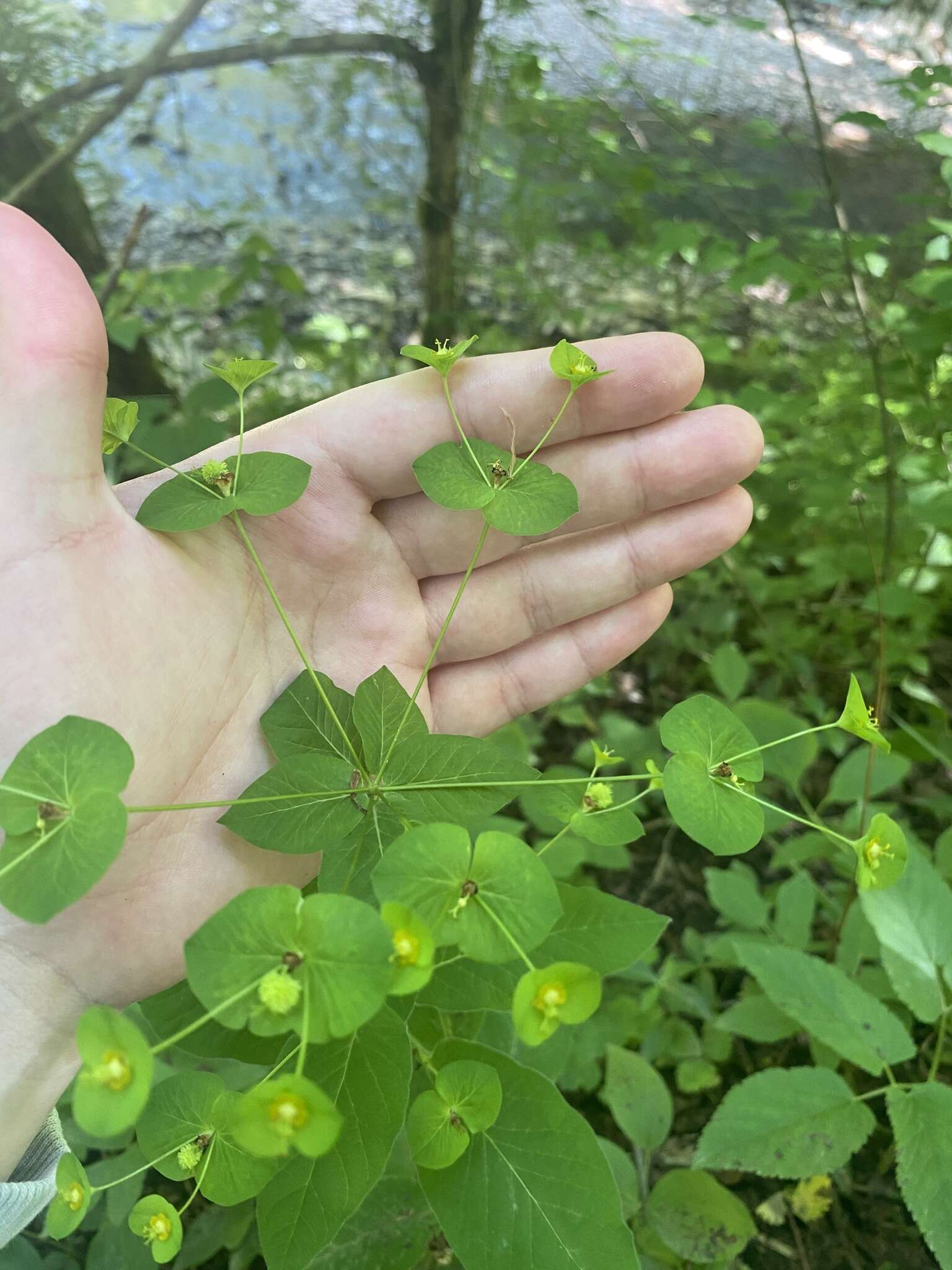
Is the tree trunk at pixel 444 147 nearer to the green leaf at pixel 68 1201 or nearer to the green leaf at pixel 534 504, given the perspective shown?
the green leaf at pixel 534 504

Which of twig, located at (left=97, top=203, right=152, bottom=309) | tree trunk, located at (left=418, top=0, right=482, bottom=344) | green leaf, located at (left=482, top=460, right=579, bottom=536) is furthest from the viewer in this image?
tree trunk, located at (left=418, top=0, right=482, bottom=344)

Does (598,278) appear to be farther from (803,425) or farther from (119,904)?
(119,904)

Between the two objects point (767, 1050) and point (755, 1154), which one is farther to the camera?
point (767, 1050)

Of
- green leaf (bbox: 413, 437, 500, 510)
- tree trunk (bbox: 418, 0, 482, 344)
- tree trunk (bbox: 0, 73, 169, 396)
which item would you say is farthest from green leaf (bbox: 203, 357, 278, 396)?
tree trunk (bbox: 0, 73, 169, 396)

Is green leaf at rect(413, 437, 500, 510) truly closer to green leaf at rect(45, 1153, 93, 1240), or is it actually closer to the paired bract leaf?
the paired bract leaf

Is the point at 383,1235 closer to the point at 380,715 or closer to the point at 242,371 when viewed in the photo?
the point at 380,715

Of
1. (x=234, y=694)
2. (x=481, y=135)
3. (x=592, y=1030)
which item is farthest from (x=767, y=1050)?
(x=481, y=135)

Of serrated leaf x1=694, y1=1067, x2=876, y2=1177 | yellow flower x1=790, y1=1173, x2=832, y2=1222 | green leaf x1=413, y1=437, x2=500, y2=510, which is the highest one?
green leaf x1=413, y1=437, x2=500, y2=510

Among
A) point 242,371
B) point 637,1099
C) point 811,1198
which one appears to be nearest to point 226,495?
point 242,371
